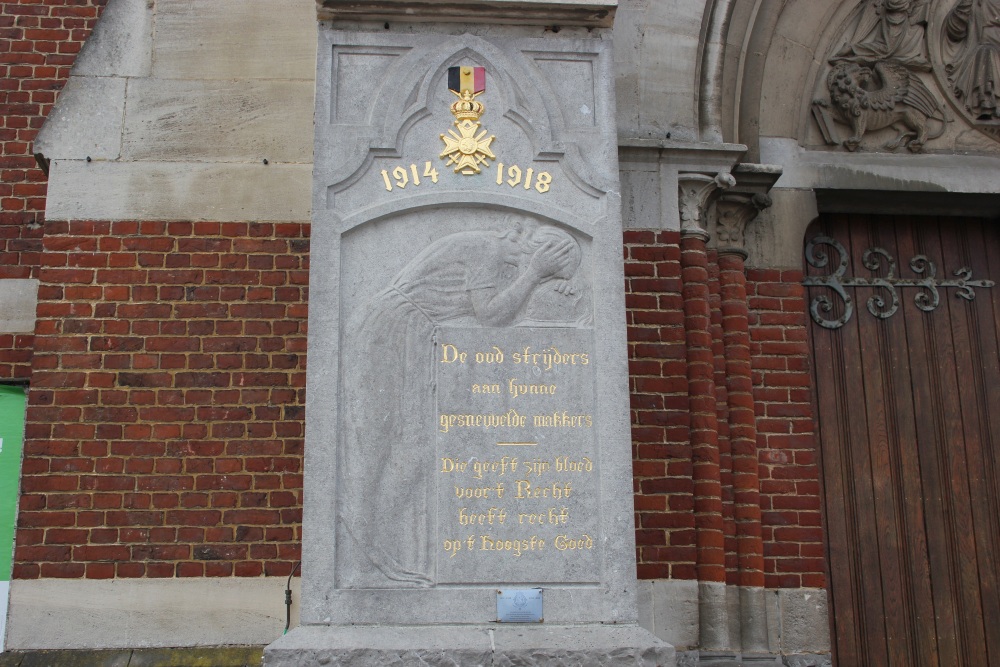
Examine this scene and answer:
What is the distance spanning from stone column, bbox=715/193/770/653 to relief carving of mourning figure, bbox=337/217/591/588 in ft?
4.85

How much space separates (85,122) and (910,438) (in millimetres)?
4531

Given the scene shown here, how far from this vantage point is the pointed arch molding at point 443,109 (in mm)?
4059

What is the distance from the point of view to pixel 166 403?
4.73 meters

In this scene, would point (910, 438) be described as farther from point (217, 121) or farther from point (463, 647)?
point (217, 121)

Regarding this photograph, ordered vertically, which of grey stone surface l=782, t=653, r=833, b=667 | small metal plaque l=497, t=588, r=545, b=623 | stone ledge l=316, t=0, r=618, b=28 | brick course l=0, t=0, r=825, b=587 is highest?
stone ledge l=316, t=0, r=618, b=28

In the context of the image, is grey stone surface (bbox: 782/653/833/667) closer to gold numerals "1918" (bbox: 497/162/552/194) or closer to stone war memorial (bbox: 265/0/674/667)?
stone war memorial (bbox: 265/0/674/667)

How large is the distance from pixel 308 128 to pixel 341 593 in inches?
96.1

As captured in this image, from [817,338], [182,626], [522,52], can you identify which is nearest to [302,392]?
[182,626]

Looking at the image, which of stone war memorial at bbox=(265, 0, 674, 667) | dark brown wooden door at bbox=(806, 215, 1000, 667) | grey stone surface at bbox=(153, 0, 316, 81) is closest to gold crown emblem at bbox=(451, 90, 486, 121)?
stone war memorial at bbox=(265, 0, 674, 667)

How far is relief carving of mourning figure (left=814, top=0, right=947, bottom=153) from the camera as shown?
227 inches

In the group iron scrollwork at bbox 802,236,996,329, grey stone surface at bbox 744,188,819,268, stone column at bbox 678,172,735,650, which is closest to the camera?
stone column at bbox 678,172,735,650

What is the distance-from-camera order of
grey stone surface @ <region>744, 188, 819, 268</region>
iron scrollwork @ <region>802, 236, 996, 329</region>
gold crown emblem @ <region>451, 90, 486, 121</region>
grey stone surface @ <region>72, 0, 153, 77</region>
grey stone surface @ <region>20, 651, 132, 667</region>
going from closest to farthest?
1. gold crown emblem @ <region>451, 90, 486, 121</region>
2. grey stone surface @ <region>20, 651, 132, 667</region>
3. grey stone surface @ <region>72, 0, 153, 77</region>
4. grey stone surface @ <region>744, 188, 819, 268</region>
5. iron scrollwork @ <region>802, 236, 996, 329</region>

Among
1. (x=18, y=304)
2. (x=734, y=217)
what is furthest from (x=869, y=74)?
(x=18, y=304)

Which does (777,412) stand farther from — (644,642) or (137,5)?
(137,5)
